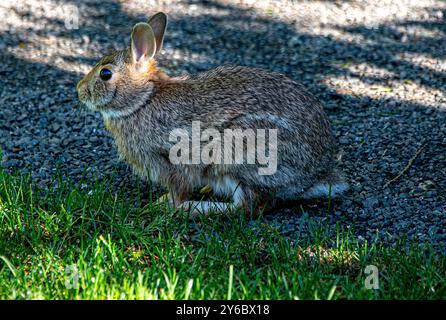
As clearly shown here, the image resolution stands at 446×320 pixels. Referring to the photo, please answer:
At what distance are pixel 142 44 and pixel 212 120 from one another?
854 mm

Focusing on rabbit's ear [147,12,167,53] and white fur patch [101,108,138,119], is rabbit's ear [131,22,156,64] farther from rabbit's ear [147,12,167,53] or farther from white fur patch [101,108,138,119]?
white fur patch [101,108,138,119]

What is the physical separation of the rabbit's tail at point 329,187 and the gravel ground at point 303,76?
0.09 metres

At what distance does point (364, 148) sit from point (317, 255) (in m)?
1.93

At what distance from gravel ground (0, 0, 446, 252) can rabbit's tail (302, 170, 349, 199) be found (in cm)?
9

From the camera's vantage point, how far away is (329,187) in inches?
224

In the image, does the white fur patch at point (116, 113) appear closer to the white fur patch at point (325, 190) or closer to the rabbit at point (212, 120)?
the rabbit at point (212, 120)

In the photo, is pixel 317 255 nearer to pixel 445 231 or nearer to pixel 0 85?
pixel 445 231

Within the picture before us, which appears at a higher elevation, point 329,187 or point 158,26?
point 158,26

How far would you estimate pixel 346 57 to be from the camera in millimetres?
8203

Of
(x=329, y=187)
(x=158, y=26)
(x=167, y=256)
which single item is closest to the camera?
(x=167, y=256)

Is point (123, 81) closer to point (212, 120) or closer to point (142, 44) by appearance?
point (142, 44)

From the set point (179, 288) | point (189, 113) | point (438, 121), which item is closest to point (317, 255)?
point (179, 288)

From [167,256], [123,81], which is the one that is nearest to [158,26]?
[123,81]

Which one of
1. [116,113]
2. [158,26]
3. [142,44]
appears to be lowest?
[116,113]
